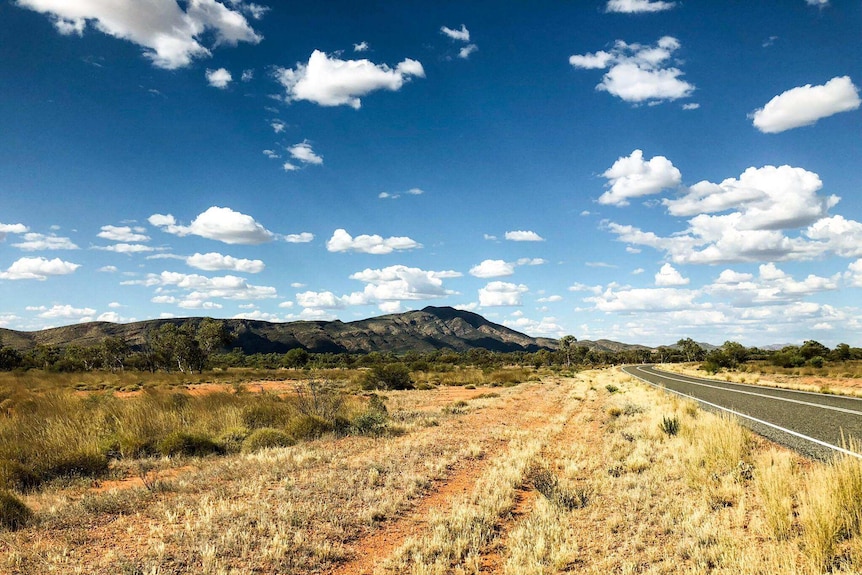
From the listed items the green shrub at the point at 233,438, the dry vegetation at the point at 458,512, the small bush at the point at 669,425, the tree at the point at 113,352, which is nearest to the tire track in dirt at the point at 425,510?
the dry vegetation at the point at 458,512

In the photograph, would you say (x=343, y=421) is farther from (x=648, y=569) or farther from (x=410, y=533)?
(x=648, y=569)

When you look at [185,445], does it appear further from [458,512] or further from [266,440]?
[458,512]

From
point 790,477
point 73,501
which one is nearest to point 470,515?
point 790,477

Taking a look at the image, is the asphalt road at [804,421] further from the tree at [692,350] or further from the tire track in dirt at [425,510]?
the tree at [692,350]

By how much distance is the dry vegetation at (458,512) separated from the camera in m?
5.53

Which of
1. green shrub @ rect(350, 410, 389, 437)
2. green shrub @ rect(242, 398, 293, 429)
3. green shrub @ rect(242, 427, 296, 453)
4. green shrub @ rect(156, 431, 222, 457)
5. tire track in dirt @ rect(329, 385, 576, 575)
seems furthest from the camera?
green shrub @ rect(242, 398, 293, 429)

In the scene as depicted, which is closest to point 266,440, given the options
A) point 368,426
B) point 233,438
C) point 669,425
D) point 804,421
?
point 233,438

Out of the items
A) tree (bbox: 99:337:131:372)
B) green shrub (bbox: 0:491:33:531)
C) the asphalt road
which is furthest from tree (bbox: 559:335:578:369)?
green shrub (bbox: 0:491:33:531)

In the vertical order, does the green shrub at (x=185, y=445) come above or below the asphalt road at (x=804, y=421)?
below

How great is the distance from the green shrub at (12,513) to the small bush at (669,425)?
13575mm

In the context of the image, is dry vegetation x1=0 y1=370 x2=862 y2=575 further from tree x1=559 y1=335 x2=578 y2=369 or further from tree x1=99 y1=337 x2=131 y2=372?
tree x1=559 y1=335 x2=578 y2=369

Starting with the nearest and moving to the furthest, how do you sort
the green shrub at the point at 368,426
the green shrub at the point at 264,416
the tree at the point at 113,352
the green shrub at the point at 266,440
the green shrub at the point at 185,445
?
the green shrub at the point at 185,445, the green shrub at the point at 266,440, the green shrub at the point at 368,426, the green shrub at the point at 264,416, the tree at the point at 113,352

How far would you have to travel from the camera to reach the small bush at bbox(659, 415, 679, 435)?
12679 mm

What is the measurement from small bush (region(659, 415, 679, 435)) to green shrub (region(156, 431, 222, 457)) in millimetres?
12244
